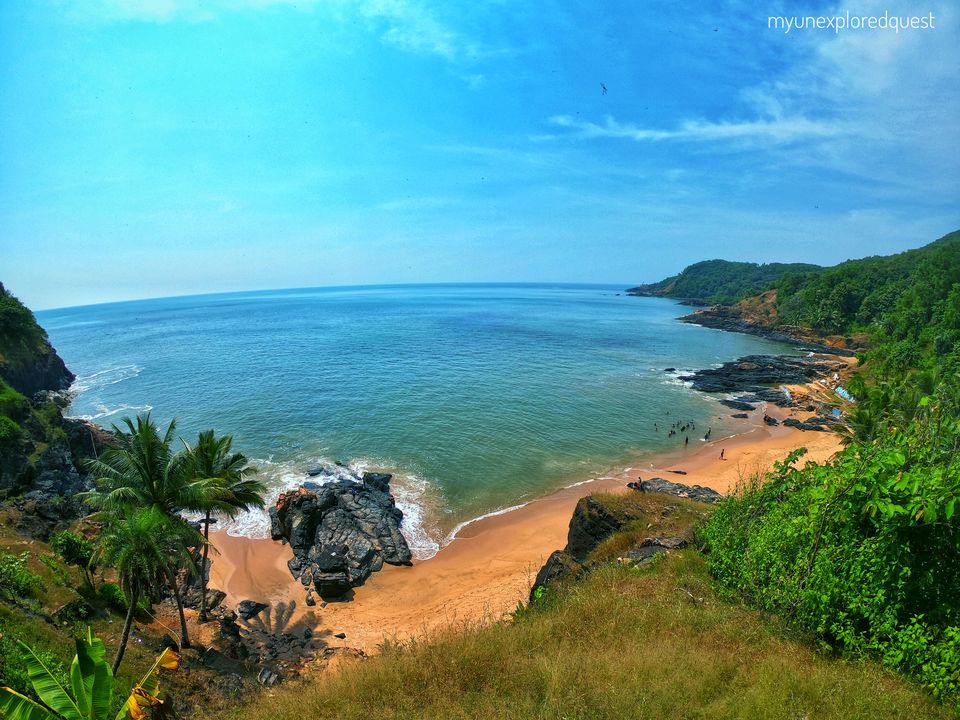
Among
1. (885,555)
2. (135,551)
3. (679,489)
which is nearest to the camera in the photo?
(885,555)

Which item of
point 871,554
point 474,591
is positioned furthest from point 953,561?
point 474,591

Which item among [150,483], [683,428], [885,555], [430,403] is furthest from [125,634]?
[683,428]

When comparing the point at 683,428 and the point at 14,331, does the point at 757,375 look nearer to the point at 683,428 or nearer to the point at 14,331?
the point at 683,428

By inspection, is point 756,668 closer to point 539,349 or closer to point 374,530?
point 374,530

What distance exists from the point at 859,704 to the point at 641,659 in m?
2.98

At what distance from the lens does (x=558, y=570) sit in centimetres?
1661

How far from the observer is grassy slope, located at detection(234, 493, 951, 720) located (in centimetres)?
657

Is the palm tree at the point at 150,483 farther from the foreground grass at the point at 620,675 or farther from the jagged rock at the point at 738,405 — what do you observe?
the jagged rock at the point at 738,405

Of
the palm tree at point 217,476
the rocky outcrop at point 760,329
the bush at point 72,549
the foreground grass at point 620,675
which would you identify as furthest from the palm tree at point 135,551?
the rocky outcrop at point 760,329

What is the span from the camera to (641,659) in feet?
25.0

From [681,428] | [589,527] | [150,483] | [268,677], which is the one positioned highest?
[150,483]

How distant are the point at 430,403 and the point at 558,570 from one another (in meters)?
34.8

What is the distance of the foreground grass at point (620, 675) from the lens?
258 inches

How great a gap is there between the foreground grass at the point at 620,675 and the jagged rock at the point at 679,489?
67.5ft
